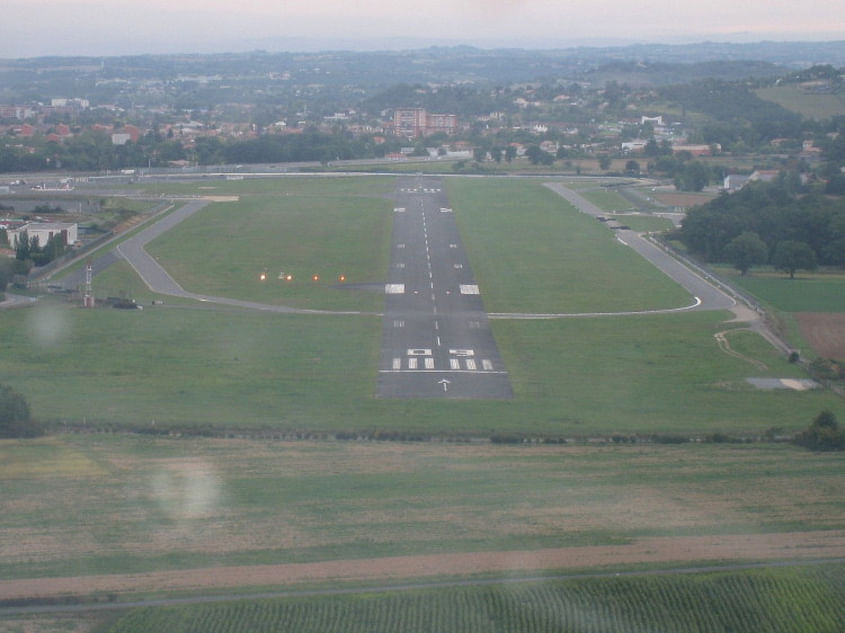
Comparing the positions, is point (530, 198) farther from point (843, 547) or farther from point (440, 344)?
point (843, 547)

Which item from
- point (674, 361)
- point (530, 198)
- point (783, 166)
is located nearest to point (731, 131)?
point (783, 166)

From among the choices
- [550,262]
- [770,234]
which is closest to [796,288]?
[770,234]

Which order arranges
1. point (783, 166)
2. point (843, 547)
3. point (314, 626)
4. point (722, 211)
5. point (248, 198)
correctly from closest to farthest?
point (314, 626)
point (843, 547)
point (722, 211)
point (248, 198)
point (783, 166)

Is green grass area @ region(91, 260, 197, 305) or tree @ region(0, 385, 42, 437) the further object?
green grass area @ region(91, 260, 197, 305)

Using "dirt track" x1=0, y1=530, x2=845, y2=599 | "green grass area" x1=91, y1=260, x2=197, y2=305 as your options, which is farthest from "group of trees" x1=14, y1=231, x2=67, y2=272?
"dirt track" x1=0, y1=530, x2=845, y2=599

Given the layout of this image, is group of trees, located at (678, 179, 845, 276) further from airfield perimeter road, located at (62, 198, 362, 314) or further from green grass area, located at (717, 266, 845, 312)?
airfield perimeter road, located at (62, 198, 362, 314)
